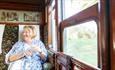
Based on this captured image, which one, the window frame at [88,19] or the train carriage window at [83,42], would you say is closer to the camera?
the window frame at [88,19]

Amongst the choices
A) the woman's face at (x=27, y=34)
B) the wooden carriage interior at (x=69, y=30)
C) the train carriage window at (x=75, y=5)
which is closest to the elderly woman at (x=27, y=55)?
the woman's face at (x=27, y=34)

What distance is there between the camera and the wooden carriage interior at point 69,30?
1034 millimetres

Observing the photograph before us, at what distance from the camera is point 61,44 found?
242 centimetres

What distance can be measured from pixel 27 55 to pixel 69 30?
1.06m

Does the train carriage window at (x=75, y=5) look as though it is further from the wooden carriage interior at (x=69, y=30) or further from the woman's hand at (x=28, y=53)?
the woman's hand at (x=28, y=53)

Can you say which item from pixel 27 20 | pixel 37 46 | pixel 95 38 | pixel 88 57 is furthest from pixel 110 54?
pixel 27 20

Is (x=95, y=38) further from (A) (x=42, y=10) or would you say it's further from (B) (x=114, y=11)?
(A) (x=42, y=10)

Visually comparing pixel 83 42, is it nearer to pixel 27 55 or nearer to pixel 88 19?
pixel 88 19

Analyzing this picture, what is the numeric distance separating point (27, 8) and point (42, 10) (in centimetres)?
38

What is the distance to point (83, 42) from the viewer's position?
5.56 feet

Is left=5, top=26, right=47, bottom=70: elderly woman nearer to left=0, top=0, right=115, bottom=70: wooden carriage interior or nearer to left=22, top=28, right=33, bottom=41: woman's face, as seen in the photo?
left=22, top=28, right=33, bottom=41: woman's face

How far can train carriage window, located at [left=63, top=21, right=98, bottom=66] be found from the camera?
1409 mm

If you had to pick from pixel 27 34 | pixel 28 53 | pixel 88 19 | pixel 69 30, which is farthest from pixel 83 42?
pixel 27 34

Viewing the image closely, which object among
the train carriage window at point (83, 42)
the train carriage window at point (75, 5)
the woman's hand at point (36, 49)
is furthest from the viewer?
the woman's hand at point (36, 49)
